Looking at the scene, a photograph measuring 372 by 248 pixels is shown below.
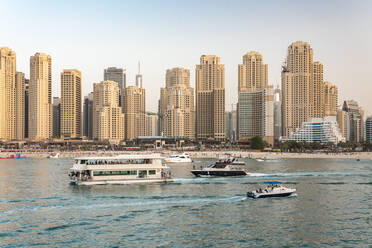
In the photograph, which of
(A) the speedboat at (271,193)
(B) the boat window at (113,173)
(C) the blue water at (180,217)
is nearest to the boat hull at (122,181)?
(B) the boat window at (113,173)

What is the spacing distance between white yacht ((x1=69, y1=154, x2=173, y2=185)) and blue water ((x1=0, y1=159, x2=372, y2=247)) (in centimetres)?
318

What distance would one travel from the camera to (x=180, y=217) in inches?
1965

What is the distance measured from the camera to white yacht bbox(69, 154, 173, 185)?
75438 millimetres

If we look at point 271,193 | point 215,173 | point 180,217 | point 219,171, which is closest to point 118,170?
point 215,173

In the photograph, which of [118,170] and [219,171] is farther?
[219,171]

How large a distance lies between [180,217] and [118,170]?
96.7 ft

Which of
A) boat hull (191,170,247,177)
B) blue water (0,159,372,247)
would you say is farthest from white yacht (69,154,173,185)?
boat hull (191,170,247,177)

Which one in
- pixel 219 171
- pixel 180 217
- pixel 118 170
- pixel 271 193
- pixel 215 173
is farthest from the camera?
pixel 219 171

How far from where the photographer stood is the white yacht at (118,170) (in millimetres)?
75438

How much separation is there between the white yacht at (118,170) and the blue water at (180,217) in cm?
318

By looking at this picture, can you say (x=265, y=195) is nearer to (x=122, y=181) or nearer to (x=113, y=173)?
(x=122, y=181)

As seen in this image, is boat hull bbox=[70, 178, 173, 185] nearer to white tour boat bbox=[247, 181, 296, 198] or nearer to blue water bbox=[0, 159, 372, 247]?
blue water bbox=[0, 159, 372, 247]

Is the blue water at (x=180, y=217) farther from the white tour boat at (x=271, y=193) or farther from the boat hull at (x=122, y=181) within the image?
the boat hull at (x=122, y=181)

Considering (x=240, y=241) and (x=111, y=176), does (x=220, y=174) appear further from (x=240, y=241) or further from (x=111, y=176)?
(x=240, y=241)
